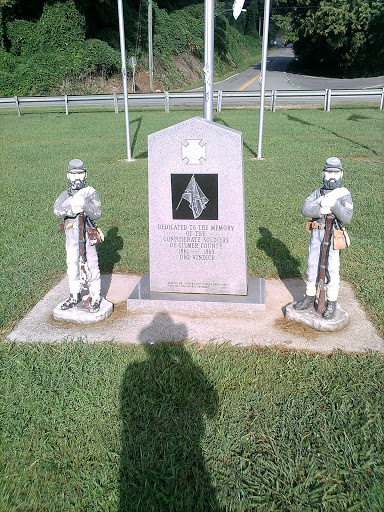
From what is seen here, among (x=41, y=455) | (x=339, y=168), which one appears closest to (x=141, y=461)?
(x=41, y=455)

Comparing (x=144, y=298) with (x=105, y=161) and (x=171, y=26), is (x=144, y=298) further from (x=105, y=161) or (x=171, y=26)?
(x=171, y=26)

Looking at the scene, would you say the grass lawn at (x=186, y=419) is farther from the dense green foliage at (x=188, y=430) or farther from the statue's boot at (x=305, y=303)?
the statue's boot at (x=305, y=303)

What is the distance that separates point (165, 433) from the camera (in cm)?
332

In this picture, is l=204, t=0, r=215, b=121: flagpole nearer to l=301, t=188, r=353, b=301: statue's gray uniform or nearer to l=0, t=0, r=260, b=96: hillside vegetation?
l=301, t=188, r=353, b=301: statue's gray uniform

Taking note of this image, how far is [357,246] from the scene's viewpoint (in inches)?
262

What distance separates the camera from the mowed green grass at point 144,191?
599 centimetres

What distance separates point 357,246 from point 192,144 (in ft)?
10.5

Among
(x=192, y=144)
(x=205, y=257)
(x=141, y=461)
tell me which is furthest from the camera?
(x=205, y=257)

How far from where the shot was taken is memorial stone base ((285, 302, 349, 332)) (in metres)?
Answer: 4.50

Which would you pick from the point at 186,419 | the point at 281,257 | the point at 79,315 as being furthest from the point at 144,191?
the point at 186,419

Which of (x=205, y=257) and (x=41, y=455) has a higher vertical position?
(x=205, y=257)

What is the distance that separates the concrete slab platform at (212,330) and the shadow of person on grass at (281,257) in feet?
1.86

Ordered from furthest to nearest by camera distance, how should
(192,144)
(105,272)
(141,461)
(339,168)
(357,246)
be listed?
(357,246), (105,272), (192,144), (339,168), (141,461)

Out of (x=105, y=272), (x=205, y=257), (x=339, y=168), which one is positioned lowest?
(x=105, y=272)
